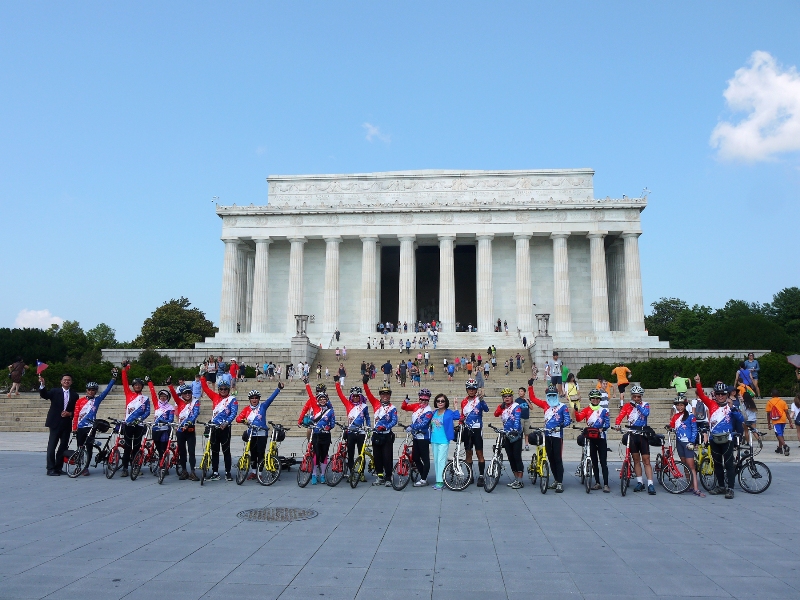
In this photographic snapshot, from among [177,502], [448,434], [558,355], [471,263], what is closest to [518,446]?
[448,434]

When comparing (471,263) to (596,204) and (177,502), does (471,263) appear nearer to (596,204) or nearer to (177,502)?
(596,204)

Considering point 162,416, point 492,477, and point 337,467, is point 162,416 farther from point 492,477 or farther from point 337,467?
point 492,477

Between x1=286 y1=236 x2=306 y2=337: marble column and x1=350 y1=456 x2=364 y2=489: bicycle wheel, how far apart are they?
43.9 meters

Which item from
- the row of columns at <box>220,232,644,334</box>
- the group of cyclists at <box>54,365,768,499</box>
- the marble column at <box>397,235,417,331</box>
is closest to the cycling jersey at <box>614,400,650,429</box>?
the group of cyclists at <box>54,365,768,499</box>

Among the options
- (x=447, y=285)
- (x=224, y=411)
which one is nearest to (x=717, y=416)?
(x=224, y=411)

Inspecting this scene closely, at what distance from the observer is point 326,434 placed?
13625 mm

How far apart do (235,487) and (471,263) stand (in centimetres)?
5686

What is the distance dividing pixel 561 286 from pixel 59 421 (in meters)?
45.7

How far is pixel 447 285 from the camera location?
55.7m

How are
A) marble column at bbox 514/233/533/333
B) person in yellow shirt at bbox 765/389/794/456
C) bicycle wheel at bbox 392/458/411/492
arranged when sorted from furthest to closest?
marble column at bbox 514/233/533/333
person in yellow shirt at bbox 765/389/794/456
bicycle wheel at bbox 392/458/411/492

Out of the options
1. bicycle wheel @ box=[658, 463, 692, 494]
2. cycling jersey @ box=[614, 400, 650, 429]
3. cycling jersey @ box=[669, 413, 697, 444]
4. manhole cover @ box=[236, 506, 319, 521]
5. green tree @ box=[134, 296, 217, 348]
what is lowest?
manhole cover @ box=[236, 506, 319, 521]

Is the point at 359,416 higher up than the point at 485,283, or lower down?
lower down

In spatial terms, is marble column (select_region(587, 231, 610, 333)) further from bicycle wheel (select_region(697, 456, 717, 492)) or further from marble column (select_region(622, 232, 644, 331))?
bicycle wheel (select_region(697, 456, 717, 492))

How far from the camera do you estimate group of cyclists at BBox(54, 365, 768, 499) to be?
42.4 feet
